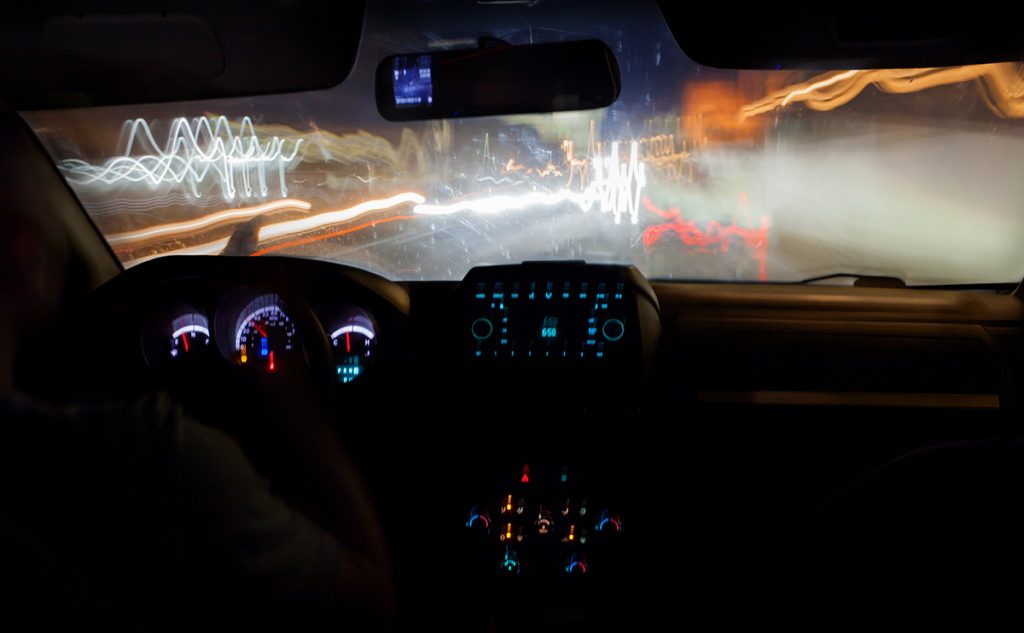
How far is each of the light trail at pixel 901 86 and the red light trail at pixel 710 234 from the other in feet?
1.58

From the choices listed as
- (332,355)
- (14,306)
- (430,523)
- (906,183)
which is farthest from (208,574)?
(906,183)

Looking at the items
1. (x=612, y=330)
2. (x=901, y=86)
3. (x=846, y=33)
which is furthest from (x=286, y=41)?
(x=901, y=86)

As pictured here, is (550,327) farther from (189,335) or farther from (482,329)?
(189,335)

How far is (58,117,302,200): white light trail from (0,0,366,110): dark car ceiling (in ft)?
0.85

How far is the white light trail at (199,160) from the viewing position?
3.82 metres

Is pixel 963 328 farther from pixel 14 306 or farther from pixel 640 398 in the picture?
pixel 14 306

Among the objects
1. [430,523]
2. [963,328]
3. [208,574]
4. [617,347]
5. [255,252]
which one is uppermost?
[255,252]

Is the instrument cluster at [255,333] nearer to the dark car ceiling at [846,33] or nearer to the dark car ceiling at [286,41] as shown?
the dark car ceiling at [286,41]

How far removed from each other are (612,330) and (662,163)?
1177 millimetres

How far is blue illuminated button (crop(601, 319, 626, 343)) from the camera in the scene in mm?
2766

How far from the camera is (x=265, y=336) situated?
2871 millimetres

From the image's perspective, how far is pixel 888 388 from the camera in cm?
301

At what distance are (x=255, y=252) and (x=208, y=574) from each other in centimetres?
272

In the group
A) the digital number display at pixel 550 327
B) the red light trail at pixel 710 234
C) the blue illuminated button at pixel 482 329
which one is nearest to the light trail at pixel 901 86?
the red light trail at pixel 710 234
